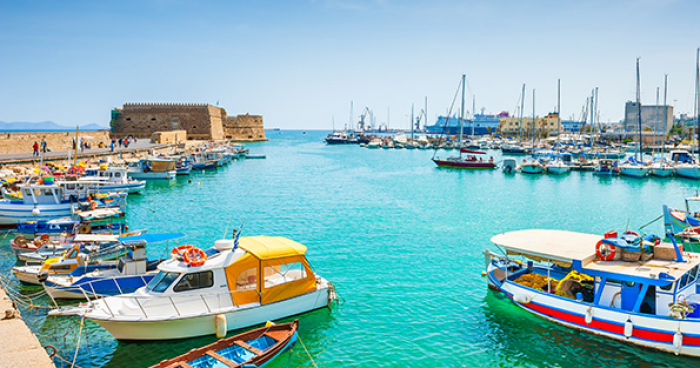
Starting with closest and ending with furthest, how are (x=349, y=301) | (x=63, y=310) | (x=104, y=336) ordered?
(x=63, y=310)
(x=104, y=336)
(x=349, y=301)

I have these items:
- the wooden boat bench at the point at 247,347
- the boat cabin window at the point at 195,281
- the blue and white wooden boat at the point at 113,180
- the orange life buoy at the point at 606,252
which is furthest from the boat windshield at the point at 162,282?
the blue and white wooden boat at the point at 113,180

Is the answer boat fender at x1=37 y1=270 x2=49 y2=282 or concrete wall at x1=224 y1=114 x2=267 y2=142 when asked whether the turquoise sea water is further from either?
concrete wall at x1=224 y1=114 x2=267 y2=142

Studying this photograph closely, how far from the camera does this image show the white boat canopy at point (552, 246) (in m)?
13.2

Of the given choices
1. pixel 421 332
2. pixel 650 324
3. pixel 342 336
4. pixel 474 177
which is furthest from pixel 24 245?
pixel 474 177

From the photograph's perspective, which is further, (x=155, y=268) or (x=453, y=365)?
(x=155, y=268)

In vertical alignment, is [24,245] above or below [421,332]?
Result: above

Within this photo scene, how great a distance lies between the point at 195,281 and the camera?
41.0 ft

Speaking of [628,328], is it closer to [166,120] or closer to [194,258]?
[194,258]

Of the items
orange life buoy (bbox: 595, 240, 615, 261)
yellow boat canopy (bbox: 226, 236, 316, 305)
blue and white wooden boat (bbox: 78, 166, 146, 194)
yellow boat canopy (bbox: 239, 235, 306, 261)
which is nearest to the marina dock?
yellow boat canopy (bbox: 226, 236, 316, 305)

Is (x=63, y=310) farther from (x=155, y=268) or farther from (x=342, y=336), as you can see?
(x=342, y=336)

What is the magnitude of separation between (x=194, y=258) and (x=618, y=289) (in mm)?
11402

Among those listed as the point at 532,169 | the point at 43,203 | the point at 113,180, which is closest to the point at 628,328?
the point at 43,203

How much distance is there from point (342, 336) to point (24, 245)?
13.7 meters

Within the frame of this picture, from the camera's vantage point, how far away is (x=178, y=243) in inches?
876
